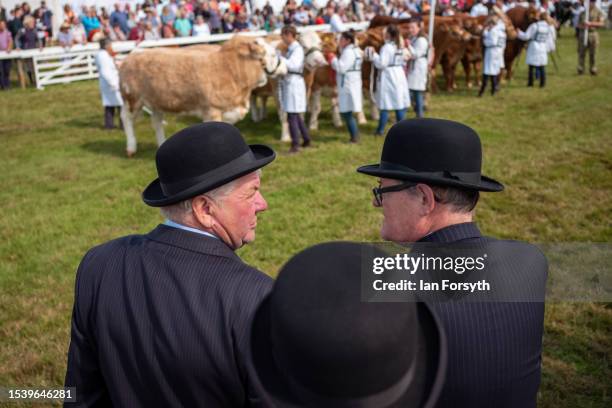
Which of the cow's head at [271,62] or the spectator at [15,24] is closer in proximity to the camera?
the cow's head at [271,62]

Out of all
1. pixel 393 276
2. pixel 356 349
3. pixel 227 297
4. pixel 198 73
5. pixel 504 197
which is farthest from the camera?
pixel 198 73

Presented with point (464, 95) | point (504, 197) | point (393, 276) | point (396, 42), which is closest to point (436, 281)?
point (393, 276)

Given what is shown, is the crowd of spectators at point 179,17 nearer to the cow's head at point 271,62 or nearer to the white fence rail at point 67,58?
the white fence rail at point 67,58

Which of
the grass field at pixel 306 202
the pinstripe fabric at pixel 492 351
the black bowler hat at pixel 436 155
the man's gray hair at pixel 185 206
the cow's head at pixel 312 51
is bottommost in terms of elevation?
the grass field at pixel 306 202

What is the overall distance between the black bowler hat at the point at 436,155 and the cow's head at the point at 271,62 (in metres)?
7.46

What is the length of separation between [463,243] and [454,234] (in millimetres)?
56

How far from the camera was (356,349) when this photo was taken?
107 cm

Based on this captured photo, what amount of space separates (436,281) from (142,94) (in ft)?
28.1

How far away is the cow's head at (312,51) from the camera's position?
33.9 feet

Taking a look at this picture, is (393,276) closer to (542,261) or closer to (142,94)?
(542,261)

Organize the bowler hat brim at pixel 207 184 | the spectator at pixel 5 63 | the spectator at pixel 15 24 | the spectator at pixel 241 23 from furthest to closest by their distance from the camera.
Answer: the spectator at pixel 241 23, the spectator at pixel 15 24, the spectator at pixel 5 63, the bowler hat brim at pixel 207 184

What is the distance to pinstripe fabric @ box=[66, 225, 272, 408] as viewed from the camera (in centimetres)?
177

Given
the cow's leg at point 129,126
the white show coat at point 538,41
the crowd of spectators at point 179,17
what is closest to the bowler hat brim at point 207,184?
the cow's leg at point 129,126

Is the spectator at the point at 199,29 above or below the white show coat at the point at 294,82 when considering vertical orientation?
above
